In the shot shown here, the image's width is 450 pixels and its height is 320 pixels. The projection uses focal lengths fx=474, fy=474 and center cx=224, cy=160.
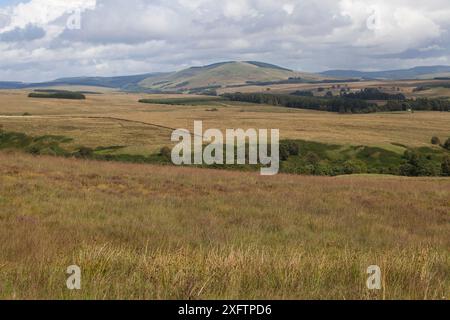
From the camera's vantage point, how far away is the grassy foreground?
19.9ft

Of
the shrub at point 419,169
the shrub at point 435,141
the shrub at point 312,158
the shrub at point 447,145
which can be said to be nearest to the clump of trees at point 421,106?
the shrub at point 435,141

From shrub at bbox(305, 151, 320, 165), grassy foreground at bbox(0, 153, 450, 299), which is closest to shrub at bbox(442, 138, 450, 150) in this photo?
shrub at bbox(305, 151, 320, 165)

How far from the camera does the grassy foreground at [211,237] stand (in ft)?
19.9

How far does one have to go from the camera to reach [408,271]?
7.00m

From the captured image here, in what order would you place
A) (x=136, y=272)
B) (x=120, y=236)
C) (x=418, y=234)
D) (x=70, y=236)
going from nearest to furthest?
(x=136, y=272), (x=70, y=236), (x=120, y=236), (x=418, y=234)

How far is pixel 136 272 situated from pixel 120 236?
511 centimetres

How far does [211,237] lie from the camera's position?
1191cm

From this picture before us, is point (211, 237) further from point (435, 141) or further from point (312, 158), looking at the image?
point (435, 141)

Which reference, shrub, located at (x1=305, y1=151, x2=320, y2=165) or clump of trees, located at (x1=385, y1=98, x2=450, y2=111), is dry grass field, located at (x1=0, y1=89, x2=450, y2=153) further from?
clump of trees, located at (x1=385, y1=98, x2=450, y2=111)

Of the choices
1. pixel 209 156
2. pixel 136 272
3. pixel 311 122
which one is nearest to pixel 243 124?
pixel 311 122

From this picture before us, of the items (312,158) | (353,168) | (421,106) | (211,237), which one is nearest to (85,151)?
(312,158)

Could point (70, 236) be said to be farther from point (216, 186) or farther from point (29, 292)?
point (216, 186)

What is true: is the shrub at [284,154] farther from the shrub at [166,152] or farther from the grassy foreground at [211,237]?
the grassy foreground at [211,237]
